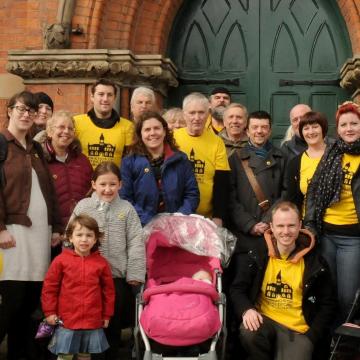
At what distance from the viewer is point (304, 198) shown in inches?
233

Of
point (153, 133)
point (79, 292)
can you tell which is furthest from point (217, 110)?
point (79, 292)

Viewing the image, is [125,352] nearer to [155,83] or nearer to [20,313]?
[20,313]

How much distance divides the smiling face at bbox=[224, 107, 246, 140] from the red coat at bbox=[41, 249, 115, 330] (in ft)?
6.94

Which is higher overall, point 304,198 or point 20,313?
point 304,198

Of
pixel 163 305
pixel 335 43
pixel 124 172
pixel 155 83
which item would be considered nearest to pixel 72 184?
pixel 124 172

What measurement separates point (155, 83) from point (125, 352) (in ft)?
12.1

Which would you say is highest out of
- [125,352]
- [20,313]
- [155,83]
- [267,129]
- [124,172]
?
[155,83]

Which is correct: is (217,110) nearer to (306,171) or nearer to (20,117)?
(306,171)

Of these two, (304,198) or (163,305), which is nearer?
(163,305)

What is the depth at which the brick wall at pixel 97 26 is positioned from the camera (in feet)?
27.1

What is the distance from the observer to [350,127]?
18.4ft

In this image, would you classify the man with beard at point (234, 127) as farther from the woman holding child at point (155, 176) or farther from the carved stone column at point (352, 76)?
the carved stone column at point (352, 76)

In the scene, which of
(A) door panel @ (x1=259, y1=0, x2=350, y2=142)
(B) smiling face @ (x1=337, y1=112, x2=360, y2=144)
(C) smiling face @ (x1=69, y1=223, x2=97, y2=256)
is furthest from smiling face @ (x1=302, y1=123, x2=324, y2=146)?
(A) door panel @ (x1=259, y1=0, x2=350, y2=142)

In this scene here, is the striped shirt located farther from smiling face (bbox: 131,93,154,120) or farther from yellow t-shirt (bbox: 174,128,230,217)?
smiling face (bbox: 131,93,154,120)
